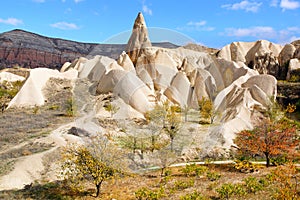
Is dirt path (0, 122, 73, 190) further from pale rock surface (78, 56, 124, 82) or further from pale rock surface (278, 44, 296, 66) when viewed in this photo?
pale rock surface (278, 44, 296, 66)

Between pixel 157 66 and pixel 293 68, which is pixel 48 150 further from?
pixel 293 68

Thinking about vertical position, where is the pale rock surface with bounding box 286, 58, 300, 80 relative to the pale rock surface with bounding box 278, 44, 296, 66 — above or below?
below

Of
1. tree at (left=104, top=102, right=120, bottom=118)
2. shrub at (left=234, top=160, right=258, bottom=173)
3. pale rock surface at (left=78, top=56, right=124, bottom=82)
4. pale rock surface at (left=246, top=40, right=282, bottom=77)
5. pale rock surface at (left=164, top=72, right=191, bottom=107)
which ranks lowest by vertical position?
shrub at (left=234, top=160, right=258, bottom=173)

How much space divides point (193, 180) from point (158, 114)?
6.88m

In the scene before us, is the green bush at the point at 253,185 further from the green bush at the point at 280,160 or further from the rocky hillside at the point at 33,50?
the rocky hillside at the point at 33,50

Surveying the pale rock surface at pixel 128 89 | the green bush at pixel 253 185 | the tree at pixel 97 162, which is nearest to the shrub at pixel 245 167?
the green bush at pixel 253 185

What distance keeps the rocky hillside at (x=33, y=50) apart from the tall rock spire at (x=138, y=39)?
5335 centimetres

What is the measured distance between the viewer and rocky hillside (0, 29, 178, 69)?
87750mm

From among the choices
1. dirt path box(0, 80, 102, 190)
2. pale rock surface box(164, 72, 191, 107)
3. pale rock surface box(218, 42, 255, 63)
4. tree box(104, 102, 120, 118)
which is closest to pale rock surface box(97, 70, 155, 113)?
tree box(104, 102, 120, 118)

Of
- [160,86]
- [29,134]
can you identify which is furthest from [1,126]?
[160,86]

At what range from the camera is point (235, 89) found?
24.1m

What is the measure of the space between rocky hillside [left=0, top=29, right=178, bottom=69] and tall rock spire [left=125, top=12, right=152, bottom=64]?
53345 millimetres

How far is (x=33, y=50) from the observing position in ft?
302

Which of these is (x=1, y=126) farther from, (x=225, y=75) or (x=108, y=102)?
(x=225, y=75)
